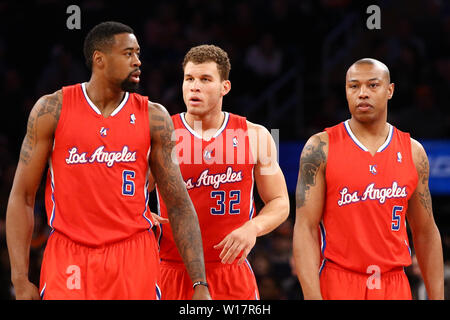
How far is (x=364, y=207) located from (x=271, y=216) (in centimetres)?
56

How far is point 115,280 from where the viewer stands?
3619 millimetres

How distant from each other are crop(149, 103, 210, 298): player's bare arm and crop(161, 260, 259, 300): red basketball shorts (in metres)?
0.71

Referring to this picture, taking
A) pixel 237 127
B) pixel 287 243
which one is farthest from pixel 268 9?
pixel 237 127

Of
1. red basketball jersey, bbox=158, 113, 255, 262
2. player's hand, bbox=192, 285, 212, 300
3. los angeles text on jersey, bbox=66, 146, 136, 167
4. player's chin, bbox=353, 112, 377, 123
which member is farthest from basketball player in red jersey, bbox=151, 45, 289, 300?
los angeles text on jersey, bbox=66, 146, 136, 167

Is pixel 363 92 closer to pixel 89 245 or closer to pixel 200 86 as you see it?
pixel 200 86

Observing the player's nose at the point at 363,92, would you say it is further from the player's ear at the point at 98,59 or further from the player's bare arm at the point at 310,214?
the player's ear at the point at 98,59

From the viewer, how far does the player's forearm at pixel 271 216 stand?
4242 millimetres

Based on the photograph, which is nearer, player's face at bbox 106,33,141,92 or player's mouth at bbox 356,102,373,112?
player's face at bbox 106,33,141,92

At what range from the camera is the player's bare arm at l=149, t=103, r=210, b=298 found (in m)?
3.82

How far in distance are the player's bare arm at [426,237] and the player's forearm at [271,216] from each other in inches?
30.1

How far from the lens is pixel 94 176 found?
3.64 meters

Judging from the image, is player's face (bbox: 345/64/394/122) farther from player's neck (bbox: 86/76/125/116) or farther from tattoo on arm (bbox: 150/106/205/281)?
player's neck (bbox: 86/76/125/116)

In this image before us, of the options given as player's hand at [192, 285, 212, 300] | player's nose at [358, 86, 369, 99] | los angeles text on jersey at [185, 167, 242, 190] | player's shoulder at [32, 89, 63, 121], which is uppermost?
player's nose at [358, 86, 369, 99]
